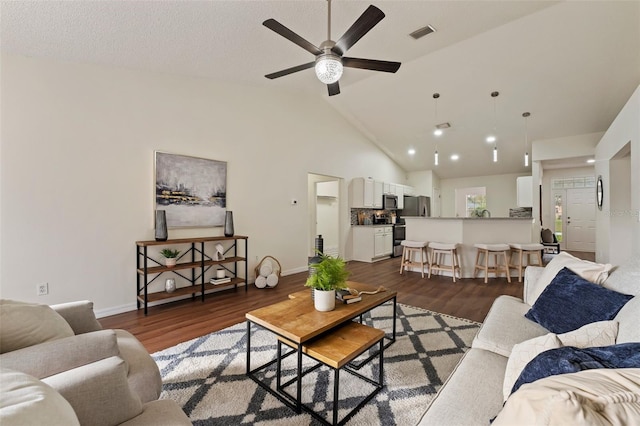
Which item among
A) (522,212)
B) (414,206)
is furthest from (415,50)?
(522,212)

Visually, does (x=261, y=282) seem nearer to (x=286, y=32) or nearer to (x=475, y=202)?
(x=286, y=32)

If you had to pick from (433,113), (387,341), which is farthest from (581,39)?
(387,341)

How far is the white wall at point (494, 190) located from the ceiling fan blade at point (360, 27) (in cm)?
802

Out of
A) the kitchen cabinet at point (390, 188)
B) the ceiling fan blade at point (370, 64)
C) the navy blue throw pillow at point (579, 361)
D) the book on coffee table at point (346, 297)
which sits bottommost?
the book on coffee table at point (346, 297)

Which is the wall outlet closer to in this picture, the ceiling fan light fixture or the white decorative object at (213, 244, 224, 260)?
the white decorative object at (213, 244, 224, 260)

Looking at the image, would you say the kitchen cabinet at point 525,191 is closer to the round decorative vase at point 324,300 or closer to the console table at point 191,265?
the console table at point 191,265

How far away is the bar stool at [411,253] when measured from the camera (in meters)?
5.06

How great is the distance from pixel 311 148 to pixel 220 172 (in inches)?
82.7

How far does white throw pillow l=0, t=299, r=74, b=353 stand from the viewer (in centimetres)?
110

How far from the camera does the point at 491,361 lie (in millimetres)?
1394

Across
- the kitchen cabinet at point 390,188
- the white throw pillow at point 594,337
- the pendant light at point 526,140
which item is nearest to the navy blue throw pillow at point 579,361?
the white throw pillow at point 594,337

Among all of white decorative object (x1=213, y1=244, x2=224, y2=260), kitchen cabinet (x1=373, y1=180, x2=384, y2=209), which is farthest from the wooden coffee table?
kitchen cabinet (x1=373, y1=180, x2=384, y2=209)

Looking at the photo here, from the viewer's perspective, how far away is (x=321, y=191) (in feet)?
25.7

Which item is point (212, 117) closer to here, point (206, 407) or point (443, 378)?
point (206, 407)
